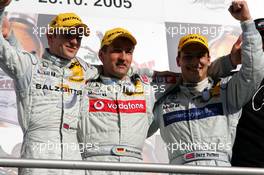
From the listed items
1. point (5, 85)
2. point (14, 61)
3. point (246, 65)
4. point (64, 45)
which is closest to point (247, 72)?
point (246, 65)

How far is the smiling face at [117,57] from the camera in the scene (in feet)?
7.63

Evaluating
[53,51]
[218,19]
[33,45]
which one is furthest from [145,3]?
[53,51]

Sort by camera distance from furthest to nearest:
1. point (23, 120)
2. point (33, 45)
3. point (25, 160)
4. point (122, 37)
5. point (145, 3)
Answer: point (145, 3) → point (33, 45) → point (122, 37) → point (23, 120) → point (25, 160)

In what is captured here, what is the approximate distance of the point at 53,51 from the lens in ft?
7.70

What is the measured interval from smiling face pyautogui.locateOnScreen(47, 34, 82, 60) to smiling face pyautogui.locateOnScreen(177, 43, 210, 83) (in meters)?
0.37

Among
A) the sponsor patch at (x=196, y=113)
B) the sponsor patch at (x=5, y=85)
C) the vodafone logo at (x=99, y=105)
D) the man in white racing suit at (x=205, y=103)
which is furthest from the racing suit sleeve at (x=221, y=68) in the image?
the sponsor patch at (x=5, y=85)

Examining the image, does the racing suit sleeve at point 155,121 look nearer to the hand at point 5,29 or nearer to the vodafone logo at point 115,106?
the vodafone logo at point 115,106

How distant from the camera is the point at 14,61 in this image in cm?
221

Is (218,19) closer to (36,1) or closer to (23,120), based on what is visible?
(36,1)

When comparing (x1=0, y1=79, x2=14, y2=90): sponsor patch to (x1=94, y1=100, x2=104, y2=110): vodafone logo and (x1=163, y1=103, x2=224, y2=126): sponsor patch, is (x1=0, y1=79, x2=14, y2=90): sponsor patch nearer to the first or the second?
(x1=94, y1=100, x2=104, y2=110): vodafone logo

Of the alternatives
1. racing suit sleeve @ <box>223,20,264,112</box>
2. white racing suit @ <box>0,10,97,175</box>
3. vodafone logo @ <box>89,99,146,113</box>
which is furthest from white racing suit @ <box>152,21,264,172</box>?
white racing suit @ <box>0,10,97,175</box>

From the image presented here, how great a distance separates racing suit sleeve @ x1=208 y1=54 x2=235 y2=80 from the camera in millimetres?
2449

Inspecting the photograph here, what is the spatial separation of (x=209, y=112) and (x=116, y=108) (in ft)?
1.03

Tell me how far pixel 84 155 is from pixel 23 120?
227mm
